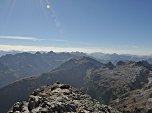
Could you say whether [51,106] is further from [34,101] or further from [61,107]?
[34,101]

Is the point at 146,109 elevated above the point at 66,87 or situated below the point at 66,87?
below

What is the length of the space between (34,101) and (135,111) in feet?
498

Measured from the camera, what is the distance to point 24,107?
64.2 m

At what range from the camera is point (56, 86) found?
279 feet

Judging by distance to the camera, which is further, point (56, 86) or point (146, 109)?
point (146, 109)

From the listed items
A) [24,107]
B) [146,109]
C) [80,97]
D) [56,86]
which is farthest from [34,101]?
[146,109]

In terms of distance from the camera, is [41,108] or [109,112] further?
[109,112]

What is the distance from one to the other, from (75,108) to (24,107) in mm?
14570

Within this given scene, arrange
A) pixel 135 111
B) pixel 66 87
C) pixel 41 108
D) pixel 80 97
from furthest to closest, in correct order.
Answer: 1. pixel 135 111
2. pixel 66 87
3. pixel 80 97
4. pixel 41 108

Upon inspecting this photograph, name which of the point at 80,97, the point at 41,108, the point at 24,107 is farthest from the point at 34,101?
the point at 80,97

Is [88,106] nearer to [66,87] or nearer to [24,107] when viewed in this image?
[24,107]

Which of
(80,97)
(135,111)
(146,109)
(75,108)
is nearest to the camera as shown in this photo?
Result: (75,108)

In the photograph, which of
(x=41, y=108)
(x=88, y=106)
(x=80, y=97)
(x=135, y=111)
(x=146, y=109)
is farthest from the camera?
(x=135, y=111)

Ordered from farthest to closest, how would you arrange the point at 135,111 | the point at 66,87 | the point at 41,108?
the point at 135,111, the point at 66,87, the point at 41,108
